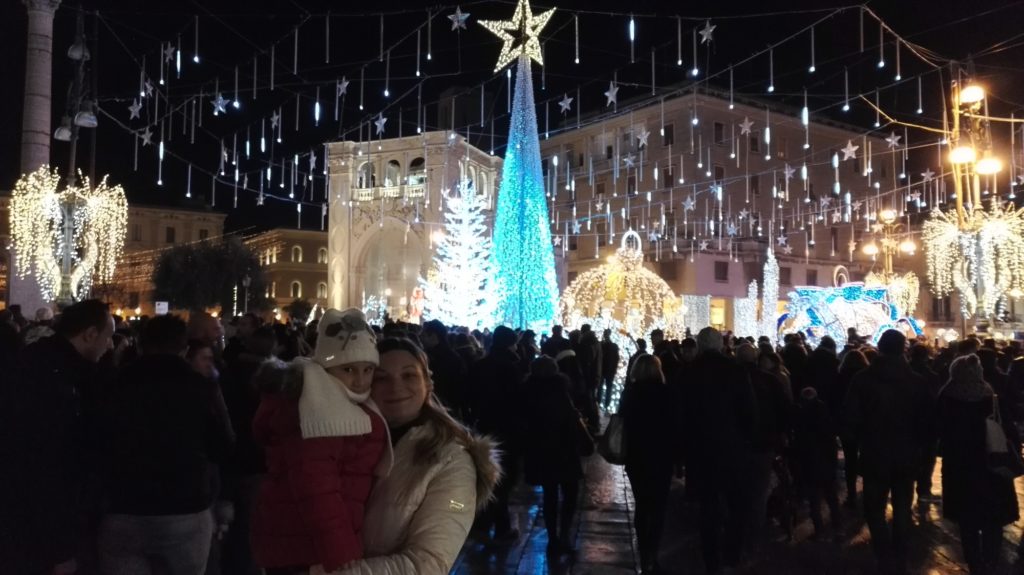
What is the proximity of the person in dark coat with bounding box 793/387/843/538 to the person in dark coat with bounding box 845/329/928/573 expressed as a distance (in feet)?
3.57

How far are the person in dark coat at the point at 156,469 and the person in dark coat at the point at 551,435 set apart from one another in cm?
303

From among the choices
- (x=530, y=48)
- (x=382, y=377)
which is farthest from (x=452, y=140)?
(x=382, y=377)

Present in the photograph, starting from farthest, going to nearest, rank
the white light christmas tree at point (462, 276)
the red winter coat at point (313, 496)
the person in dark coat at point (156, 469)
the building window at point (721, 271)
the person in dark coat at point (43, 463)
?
the building window at point (721, 271)
the white light christmas tree at point (462, 276)
the person in dark coat at point (156, 469)
the person in dark coat at point (43, 463)
the red winter coat at point (313, 496)

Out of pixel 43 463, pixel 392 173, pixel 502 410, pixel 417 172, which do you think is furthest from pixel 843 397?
pixel 392 173

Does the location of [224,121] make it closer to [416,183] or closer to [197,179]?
[416,183]

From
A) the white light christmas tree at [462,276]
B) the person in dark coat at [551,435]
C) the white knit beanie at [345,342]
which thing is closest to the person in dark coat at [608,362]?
the person in dark coat at [551,435]

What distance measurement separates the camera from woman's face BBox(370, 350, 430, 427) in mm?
2451

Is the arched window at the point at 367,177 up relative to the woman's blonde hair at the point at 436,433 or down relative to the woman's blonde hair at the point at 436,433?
up

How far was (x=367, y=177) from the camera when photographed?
40469mm

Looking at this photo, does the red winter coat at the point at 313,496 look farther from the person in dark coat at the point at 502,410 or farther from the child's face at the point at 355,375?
the person in dark coat at the point at 502,410

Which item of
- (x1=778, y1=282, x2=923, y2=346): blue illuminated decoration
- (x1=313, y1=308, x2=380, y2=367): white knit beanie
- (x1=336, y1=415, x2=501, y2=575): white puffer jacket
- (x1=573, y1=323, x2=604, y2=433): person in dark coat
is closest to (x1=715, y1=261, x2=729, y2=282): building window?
(x1=778, y1=282, x2=923, y2=346): blue illuminated decoration

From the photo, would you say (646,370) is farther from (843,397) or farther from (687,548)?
(843,397)

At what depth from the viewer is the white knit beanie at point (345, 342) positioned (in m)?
2.30

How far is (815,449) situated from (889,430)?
1509 millimetres
